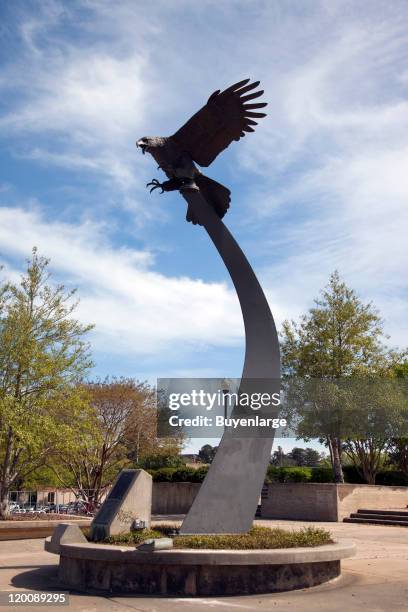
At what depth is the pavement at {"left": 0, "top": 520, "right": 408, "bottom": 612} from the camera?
21.6 feet

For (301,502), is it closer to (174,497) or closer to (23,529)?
(174,497)


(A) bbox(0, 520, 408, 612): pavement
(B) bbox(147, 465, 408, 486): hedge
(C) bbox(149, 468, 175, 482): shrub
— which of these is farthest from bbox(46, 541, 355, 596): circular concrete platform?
(C) bbox(149, 468, 175, 482): shrub

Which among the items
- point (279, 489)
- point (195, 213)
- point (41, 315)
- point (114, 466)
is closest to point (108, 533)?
point (195, 213)

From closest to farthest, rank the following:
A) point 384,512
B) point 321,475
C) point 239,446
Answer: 1. point 239,446
2. point 384,512
3. point 321,475

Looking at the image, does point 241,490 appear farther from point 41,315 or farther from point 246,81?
point 41,315

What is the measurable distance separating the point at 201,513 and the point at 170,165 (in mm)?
5745

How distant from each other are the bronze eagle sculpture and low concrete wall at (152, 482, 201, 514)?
17812mm

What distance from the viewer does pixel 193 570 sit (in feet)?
23.6

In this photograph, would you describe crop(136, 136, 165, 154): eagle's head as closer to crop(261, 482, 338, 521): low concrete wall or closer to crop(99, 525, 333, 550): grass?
crop(99, 525, 333, 550): grass

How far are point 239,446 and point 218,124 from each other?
5.36m

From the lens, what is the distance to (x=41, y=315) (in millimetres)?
17297

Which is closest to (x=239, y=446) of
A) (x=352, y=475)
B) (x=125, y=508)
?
(x=125, y=508)

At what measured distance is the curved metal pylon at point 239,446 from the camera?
8797 millimetres

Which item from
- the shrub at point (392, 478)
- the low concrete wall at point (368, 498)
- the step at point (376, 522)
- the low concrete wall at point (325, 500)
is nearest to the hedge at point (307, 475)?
the shrub at point (392, 478)
